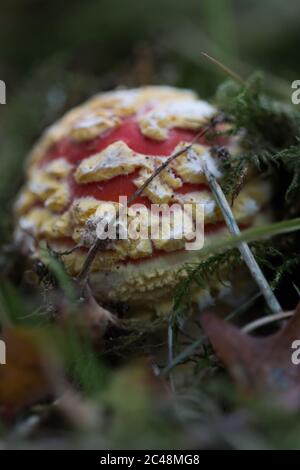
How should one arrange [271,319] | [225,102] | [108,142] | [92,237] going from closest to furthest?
[271,319] → [92,237] → [108,142] → [225,102]

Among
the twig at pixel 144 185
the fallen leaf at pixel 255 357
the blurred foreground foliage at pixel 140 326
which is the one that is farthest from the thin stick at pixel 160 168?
the fallen leaf at pixel 255 357

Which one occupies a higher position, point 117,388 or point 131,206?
point 131,206

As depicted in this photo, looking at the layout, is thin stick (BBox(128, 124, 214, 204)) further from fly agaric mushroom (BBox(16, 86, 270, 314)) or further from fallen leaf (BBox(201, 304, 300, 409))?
fallen leaf (BBox(201, 304, 300, 409))

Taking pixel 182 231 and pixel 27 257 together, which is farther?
pixel 27 257

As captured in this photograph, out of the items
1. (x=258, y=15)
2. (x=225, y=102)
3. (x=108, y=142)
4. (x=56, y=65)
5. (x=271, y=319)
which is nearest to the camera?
(x=271, y=319)

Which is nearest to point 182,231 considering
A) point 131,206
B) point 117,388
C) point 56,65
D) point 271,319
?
point 131,206

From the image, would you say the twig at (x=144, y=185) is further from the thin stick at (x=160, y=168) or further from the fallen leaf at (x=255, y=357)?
the fallen leaf at (x=255, y=357)

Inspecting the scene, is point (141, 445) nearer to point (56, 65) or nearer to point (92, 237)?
point (92, 237)

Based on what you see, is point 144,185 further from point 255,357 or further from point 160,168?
point 255,357
